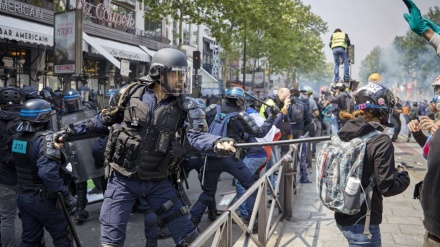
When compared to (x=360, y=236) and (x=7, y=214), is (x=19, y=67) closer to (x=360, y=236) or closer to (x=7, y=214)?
(x=7, y=214)

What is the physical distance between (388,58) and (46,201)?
Answer: 30.5m

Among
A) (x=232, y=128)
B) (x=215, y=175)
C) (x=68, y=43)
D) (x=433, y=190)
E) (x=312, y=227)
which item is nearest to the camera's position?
(x=433, y=190)

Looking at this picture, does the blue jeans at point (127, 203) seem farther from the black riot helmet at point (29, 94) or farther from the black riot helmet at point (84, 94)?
the black riot helmet at point (84, 94)

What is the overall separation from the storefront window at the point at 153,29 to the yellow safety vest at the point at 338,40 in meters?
18.1

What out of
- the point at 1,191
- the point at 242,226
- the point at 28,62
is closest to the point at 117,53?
the point at 28,62

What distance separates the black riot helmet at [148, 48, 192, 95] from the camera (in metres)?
3.27

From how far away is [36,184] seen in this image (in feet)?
12.7

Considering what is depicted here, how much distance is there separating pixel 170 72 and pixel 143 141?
57cm

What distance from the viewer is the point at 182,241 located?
3219 mm

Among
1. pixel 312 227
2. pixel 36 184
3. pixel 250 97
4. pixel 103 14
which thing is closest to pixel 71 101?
pixel 36 184

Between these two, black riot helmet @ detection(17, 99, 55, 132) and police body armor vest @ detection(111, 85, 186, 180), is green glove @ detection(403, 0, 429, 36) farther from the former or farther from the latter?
black riot helmet @ detection(17, 99, 55, 132)

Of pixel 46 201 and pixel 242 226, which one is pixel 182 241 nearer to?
pixel 242 226

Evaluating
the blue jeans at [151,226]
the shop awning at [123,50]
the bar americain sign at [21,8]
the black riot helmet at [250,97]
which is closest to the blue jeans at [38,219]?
the blue jeans at [151,226]

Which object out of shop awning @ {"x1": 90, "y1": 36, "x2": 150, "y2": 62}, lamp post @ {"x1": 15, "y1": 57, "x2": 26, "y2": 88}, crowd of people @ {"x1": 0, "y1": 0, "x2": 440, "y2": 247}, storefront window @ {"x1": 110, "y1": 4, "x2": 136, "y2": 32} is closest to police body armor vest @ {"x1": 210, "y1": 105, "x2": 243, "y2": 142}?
crowd of people @ {"x1": 0, "y1": 0, "x2": 440, "y2": 247}
